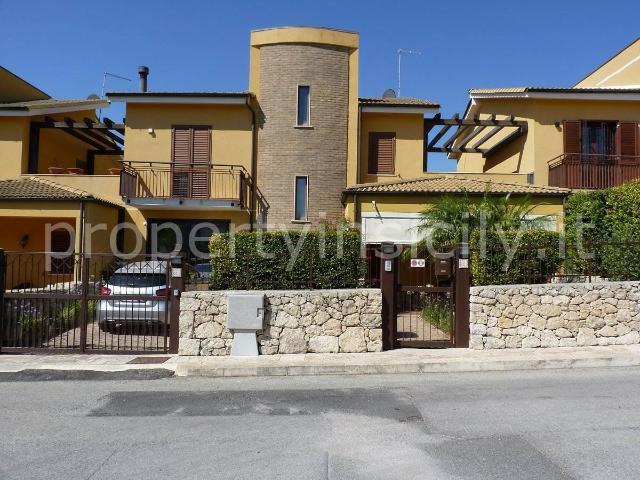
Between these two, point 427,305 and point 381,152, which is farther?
point 381,152

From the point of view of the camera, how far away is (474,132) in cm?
2259

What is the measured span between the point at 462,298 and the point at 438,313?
98cm

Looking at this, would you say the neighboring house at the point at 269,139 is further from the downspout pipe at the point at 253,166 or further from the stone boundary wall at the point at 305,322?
the stone boundary wall at the point at 305,322

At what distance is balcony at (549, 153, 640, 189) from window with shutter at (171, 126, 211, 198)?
12.5 m

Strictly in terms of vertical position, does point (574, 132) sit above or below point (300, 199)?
above

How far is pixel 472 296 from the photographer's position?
372 inches

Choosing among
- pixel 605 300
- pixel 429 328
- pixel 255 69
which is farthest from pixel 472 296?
pixel 255 69

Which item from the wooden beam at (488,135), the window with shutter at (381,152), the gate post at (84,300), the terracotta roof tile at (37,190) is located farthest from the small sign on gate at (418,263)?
the wooden beam at (488,135)

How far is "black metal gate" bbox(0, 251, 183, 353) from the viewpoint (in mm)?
9312

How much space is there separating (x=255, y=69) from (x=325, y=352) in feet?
42.5

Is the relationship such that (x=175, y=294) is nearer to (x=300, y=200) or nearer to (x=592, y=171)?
(x=300, y=200)

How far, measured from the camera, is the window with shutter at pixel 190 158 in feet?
60.1

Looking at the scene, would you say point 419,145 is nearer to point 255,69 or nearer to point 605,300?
point 255,69

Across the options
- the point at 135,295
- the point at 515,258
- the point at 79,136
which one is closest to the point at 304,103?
the point at 79,136
